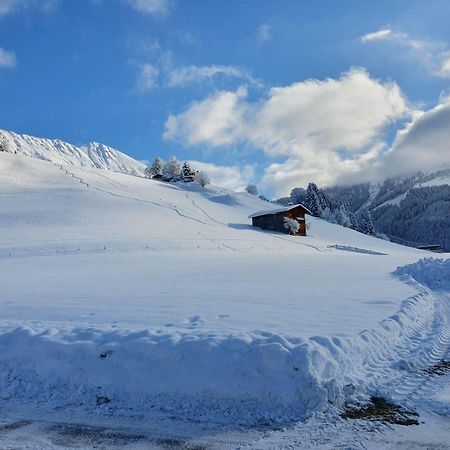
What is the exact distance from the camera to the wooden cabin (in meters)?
61.1

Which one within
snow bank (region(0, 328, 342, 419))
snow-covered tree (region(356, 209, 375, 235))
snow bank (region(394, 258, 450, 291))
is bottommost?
snow bank (region(0, 328, 342, 419))

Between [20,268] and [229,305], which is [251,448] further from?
[20,268]

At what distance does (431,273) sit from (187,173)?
326 ft

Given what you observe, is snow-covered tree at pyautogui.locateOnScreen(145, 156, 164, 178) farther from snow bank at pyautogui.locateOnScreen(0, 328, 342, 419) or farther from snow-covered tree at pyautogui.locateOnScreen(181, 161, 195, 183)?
snow bank at pyautogui.locateOnScreen(0, 328, 342, 419)

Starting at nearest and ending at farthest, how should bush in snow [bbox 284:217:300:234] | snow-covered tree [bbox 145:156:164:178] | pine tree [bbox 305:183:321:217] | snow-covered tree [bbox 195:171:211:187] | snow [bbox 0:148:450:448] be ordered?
snow [bbox 0:148:450:448]
bush in snow [bbox 284:217:300:234]
snow-covered tree [bbox 195:171:211:187]
pine tree [bbox 305:183:321:217]
snow-covered tree [bbox 145:156:164:178]

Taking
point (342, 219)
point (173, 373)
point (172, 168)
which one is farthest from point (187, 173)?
point (173, 373)

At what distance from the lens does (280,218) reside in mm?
61156

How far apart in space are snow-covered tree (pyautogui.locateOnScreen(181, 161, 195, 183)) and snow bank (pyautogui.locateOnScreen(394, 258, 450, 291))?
89.9 m

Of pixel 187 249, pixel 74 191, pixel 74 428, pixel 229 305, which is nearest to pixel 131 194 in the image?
pixel 74 191

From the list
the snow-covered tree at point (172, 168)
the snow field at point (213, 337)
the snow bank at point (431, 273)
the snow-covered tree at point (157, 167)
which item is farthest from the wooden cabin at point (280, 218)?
the snow-covered tree at point (157, 167)

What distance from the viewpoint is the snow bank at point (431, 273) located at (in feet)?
60.3

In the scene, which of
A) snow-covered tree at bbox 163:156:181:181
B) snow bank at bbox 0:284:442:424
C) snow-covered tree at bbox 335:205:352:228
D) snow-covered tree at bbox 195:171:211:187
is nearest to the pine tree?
snow-covered tree at bbox 335:205:352:228

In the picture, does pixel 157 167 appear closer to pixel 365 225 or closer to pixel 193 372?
pixel 365 225

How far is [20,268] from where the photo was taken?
990 inches
